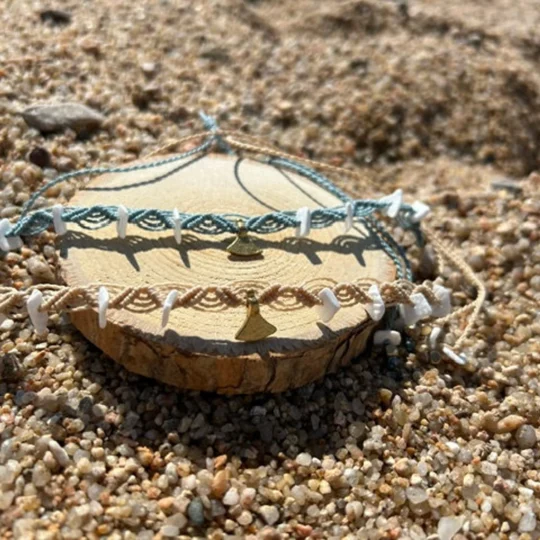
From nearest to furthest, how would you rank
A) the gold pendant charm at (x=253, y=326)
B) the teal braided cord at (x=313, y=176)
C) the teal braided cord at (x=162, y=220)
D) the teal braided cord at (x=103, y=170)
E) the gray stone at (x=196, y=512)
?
the gray stone at (x=196, y=512) → the gold pendant charm at (x=253, y=326) → the teal braided cord at (x=162, y=220) → the teal braided cord at (x=103, y=170) → the teal braided cord at (x=313, y=176)

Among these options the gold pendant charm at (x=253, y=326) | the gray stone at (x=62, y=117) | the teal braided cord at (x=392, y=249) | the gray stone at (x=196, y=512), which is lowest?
the gray stone at (x=196, y=512)

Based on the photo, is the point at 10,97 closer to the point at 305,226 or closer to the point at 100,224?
the point at 100,224

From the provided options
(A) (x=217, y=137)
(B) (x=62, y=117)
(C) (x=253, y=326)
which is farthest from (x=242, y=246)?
(B) (x=62, y=117)

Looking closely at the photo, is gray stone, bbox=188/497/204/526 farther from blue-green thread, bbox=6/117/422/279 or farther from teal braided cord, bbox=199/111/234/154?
teal braided cord, bbox=199/111/234/154

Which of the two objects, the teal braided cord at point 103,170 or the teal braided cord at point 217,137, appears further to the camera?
the teal braided cord at point 217,137

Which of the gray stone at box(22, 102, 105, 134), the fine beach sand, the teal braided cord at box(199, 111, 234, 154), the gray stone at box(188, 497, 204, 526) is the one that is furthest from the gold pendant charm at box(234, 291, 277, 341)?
the gray stone at box(22, 102, 105, 134)

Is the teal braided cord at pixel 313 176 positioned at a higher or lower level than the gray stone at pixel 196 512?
higher

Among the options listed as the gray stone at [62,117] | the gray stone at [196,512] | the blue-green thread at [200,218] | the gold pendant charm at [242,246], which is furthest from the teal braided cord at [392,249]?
the gray stone at [62,117]

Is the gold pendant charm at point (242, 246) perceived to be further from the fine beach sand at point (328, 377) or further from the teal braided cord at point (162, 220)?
the fine beach sand at point (328, 377)
